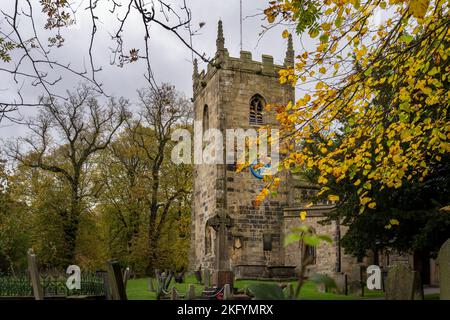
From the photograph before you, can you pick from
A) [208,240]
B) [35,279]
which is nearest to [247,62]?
[208,240]

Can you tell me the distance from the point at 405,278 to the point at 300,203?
2438cm

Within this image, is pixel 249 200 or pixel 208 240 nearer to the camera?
pixel 249 200

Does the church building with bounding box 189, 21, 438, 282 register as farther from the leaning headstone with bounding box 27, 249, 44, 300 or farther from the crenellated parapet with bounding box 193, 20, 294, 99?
the leaning headstone with bounding box 27, 249, 44, 300

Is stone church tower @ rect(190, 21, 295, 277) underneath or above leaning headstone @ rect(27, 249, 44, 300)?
above

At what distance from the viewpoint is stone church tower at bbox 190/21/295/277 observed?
2653cm

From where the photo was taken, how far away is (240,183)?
27.3m

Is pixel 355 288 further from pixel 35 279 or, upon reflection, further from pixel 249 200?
pixel 35 279

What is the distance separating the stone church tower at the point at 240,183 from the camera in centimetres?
2653

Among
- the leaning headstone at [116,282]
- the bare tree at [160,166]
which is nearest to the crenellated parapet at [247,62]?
the bare tree at [160,166]

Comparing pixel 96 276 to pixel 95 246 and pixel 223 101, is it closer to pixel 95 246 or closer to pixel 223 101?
pixel 223 101

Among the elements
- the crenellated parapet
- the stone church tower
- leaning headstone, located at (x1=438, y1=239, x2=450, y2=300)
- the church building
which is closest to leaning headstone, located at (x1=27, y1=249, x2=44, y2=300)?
leaning headstone, located at (x1=438, y1=239, x2=450, y2=300)

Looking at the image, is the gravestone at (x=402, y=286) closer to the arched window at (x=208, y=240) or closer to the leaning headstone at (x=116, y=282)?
the leaning headstone at (x=116, y=282)

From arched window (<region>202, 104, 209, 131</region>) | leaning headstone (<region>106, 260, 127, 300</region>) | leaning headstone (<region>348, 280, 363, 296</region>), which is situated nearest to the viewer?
leaning headstone (<region>106, 260, 127, 300</region>)

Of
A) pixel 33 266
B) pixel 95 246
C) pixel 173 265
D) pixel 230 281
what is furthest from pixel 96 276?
pixel 173 265
